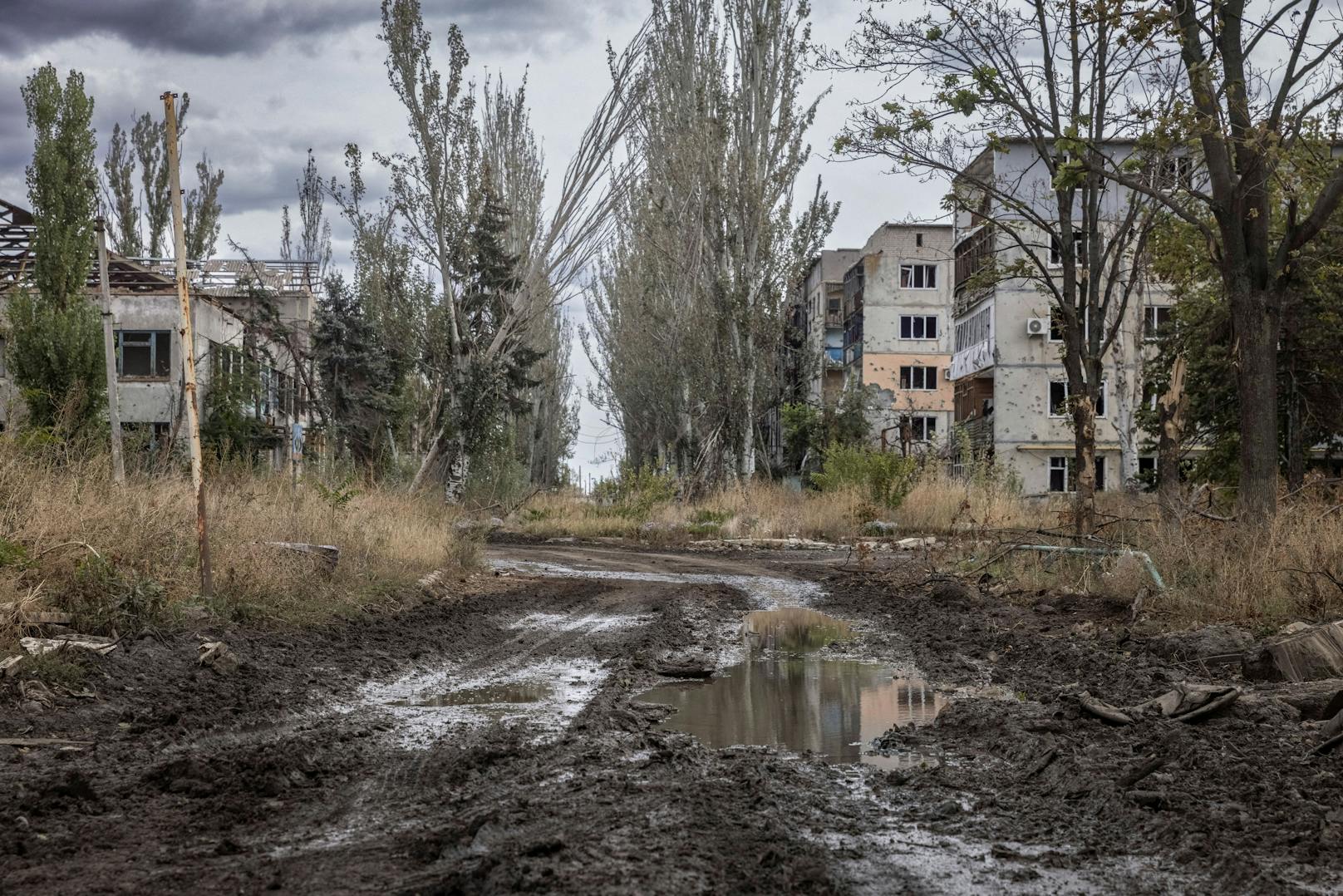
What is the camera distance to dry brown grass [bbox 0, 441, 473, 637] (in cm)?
934

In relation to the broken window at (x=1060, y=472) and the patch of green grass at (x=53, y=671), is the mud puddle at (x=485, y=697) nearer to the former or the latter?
the patch of green grass at (x=53, y=671)

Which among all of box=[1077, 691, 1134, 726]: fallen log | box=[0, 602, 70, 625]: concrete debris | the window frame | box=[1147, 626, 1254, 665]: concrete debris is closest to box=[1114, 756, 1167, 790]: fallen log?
box=[1077, 691, 1134, 726]: fallen log

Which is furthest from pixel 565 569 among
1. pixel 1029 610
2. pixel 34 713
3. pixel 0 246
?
pixel 0 246

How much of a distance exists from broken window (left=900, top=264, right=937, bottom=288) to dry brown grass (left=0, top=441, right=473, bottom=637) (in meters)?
50.5

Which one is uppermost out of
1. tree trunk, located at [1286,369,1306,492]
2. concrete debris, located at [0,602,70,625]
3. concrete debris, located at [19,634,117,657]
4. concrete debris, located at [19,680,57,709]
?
tree trunk, located at [1286,369,1306,492]

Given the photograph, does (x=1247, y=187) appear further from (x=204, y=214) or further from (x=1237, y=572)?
(x=204, y=214)

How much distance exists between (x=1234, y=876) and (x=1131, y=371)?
47348mm

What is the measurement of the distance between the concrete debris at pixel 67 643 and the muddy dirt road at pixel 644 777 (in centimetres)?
13

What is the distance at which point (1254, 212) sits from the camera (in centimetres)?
1300

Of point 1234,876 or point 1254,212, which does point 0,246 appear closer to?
point 1254,212

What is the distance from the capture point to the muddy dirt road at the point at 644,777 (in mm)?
4266

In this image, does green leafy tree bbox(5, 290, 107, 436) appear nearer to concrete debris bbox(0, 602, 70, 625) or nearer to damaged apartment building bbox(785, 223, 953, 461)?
concrete debris bbox(0, 602, 70, 625)

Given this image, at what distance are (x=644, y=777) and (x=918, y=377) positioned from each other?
5892 centimetres

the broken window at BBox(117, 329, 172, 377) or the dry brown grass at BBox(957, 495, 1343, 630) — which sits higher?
the broken window at BBox(117, 329, 172, 377)
